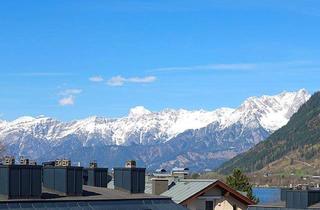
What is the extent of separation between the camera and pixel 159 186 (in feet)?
259

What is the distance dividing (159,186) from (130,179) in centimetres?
1678

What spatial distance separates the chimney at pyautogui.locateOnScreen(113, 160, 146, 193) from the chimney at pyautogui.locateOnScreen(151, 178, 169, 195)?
49.7 feet

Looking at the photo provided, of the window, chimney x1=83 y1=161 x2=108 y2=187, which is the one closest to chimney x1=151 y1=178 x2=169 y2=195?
the window

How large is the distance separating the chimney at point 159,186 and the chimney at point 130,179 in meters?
15.2

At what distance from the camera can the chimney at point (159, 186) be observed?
258ft

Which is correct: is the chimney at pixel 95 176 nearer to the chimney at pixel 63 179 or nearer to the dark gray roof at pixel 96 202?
the dark gray roof at pixel 96 202

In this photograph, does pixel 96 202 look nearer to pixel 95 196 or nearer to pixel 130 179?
pixel 95 196

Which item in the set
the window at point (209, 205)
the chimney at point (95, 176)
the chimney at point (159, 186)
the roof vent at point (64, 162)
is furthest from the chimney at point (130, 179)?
the window at point (209, 205)

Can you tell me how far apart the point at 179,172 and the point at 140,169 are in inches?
1428

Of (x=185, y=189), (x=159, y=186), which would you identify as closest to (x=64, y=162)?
(x=159, y=186)

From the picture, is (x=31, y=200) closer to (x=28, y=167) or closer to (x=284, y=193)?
(x=28, y=167)

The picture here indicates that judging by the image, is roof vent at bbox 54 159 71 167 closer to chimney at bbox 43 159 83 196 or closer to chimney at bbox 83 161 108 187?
chimney at bbox 43 159 83 196

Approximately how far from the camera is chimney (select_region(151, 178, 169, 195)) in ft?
258

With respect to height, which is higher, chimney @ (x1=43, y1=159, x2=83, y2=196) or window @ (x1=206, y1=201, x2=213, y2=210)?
chimney @ (x1=43, y1=159, x2=83, y2=196)
